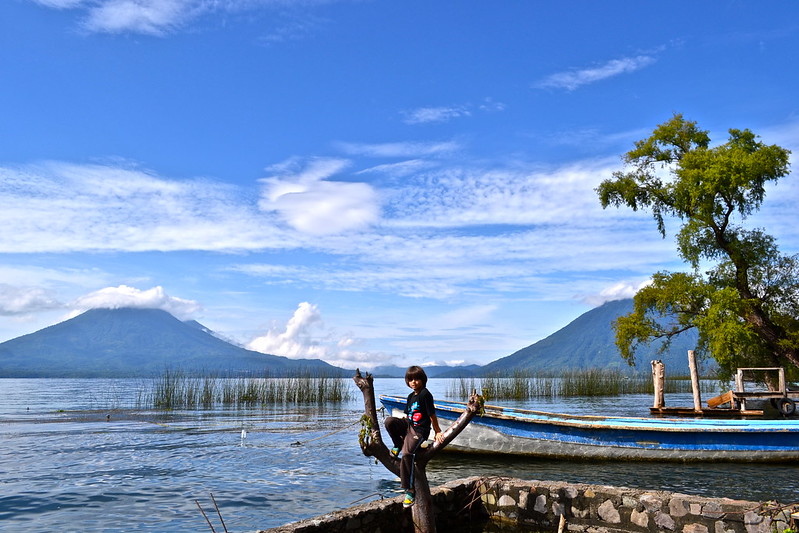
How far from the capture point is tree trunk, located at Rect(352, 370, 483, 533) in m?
5.84

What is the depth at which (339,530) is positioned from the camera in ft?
19.7

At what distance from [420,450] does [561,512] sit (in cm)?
214

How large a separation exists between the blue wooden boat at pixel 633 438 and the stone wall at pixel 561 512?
586cm

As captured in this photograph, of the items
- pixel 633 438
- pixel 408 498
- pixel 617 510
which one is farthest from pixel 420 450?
pixel 633 438

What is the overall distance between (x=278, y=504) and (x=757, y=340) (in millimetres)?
20278

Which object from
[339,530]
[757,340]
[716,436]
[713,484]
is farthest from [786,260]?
[339,530]

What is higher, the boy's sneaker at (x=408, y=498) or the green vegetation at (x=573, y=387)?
the boy's sneaker at (x=408, y=498)

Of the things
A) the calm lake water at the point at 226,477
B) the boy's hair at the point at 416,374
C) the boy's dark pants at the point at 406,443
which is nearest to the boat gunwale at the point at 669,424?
the calm lake water at the point at 226,477

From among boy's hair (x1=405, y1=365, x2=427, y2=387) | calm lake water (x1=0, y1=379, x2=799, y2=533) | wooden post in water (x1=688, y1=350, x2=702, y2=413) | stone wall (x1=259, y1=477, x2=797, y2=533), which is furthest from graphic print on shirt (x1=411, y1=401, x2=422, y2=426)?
wooden post in water (x1=688, y1=350, x2=702, y2=413)

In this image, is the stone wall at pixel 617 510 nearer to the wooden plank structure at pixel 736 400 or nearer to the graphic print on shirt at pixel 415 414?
the graphic print on shirt at pixel 415 414

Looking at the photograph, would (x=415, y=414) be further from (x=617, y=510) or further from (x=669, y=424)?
(x=669, y=424)

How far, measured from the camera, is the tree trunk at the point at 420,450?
19.2ft

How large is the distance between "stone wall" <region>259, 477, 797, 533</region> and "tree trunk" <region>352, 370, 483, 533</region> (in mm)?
435

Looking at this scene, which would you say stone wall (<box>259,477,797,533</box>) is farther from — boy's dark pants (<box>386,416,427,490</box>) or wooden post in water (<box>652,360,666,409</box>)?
wooden post in water (<box>652,360,666,409</box>)
